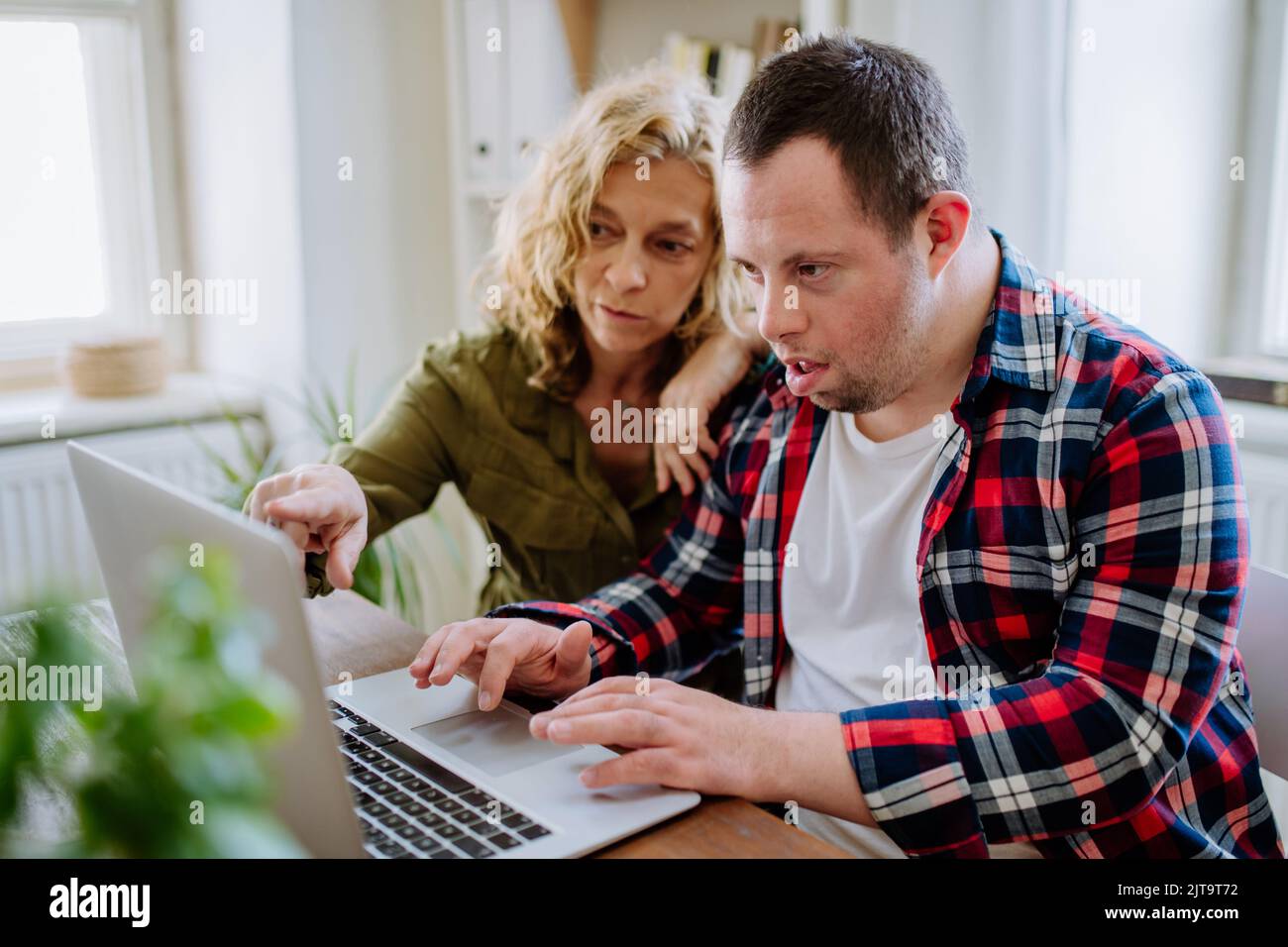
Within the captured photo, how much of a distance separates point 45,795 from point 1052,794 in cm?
77

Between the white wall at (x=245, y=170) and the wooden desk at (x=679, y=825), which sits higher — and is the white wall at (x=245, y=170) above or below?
above

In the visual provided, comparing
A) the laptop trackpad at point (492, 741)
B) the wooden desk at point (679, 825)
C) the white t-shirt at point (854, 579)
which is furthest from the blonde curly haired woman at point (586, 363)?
the laptop trackpad at point (492, 741)

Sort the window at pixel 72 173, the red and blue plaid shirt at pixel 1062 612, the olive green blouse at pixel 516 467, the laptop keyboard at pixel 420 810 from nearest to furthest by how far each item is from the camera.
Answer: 1. the laptop keyboard at pixel 420 810
2. the red and blue plaid shirt at pixel 1062 612
3. the olive green blouse at pixel 516 467
4. the window at pixel 72 173

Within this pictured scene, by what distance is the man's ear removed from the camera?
1.14 meters

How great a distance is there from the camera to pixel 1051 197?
1.87 m

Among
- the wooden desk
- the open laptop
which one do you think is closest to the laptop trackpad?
the open laptop

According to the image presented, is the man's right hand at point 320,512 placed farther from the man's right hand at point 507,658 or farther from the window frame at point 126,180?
the window frame at point 126,180

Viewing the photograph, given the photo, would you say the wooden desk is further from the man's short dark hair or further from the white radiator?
the white radiator

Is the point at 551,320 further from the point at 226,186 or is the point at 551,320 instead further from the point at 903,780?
the point at 226,186

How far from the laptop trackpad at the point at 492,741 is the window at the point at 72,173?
7.03 feet

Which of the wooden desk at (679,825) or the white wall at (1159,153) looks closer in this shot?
the wooden desk at (679,825)

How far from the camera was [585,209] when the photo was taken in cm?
152

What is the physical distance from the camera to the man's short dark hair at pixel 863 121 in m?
1.12

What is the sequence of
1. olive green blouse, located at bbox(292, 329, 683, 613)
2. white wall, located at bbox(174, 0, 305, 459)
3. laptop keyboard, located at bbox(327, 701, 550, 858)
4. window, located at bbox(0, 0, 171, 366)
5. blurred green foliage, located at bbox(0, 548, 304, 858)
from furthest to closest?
1. window, located at bbox(0, 0, 171, 366)
2. white wall, located at bbox(174, 0, 305, 459)
3. olive green blouse, located at bbox(292, 329, 683, 613)
4. laptop keyboard, located at bbox(327, 701, 550, 858)
5. blurred green foliage, located at bbox(0, 548, 304, 858)
